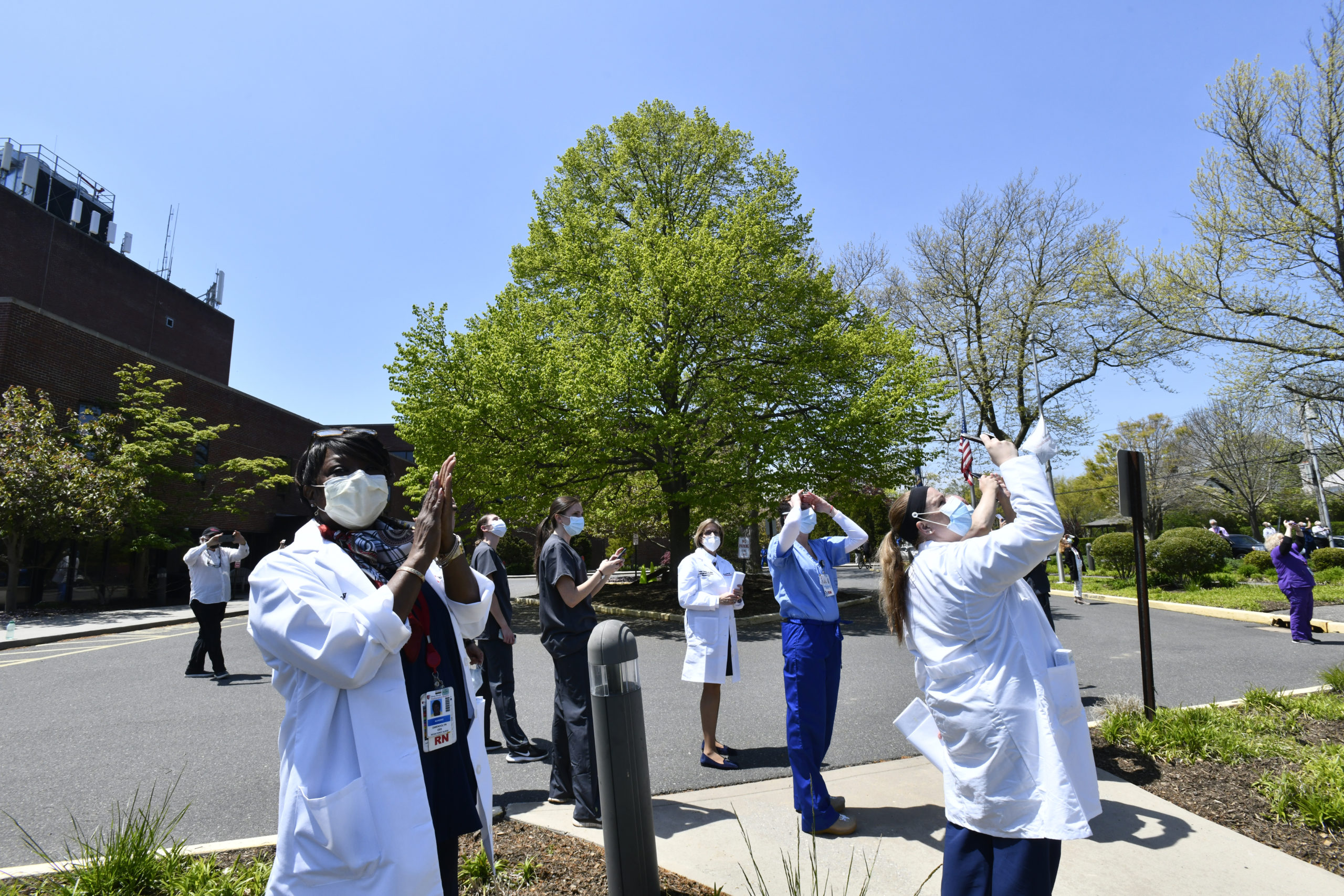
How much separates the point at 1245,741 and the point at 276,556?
6.34 m

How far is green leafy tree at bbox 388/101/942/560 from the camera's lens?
1627 centimetres

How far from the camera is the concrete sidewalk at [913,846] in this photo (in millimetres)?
3461

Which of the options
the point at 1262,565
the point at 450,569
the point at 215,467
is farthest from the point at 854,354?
the point at 215,467

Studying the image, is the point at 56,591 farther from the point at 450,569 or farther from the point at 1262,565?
the point at 1262,565

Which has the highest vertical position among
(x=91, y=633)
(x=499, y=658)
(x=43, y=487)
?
(x=43, y=487)

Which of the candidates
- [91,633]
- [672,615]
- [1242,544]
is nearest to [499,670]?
[672,615]

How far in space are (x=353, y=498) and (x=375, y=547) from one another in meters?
0.18

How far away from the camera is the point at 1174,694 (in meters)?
7.77

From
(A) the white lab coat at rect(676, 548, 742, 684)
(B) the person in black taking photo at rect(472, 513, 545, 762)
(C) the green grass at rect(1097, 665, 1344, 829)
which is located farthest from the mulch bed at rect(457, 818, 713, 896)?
(C) the green grass at rect(1097, 665, 1344, 829)

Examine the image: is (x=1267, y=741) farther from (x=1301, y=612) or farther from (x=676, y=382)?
(x=676, y=382)

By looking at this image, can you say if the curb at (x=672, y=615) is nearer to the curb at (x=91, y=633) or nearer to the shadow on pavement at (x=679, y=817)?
the curb at (x=91, y=633)

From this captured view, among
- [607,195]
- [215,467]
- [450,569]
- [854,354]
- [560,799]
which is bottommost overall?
[560,799]

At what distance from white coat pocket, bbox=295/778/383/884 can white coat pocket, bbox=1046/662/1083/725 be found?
2.27 metres

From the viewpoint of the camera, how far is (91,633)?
51.3 ft
